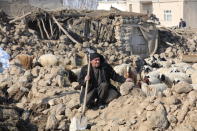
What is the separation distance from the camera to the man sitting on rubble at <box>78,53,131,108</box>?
7934 mm

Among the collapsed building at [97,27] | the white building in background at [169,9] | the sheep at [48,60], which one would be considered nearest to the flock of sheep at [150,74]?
the sheep at [48,60]

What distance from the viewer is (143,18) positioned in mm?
19969

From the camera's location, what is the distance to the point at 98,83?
8.07 meters

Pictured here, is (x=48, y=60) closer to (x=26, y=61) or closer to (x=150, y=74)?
(x=26, y=61)

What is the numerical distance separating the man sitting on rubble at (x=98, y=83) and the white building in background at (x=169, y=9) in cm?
2725

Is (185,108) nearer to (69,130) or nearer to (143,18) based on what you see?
(69,130)

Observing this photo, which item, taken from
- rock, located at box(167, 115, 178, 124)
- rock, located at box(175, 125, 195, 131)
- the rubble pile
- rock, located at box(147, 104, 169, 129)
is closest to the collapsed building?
the rubble pile

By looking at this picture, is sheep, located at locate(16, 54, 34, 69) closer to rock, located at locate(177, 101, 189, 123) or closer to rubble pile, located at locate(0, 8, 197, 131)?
rubble pile, located at locate(0, 8, 197, 131)

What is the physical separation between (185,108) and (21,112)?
10.1ft

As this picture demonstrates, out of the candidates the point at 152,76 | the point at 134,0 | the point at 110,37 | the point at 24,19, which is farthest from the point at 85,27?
the point at 134,0

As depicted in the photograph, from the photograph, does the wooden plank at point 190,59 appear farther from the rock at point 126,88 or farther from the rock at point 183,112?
the rock at point 183,112

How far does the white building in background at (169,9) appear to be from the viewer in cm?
3456

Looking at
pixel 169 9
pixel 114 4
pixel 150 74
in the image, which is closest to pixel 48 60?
pixel 150 74

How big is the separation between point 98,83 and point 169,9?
93.8ft
